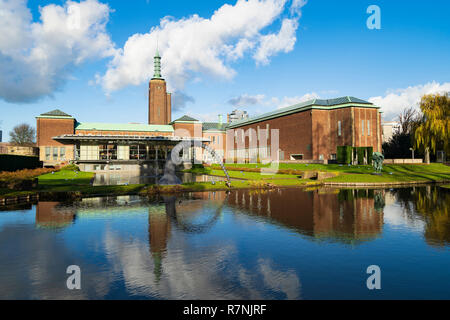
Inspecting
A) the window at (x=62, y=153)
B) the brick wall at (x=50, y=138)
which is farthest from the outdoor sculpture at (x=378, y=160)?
the window at (x=62, y=153)

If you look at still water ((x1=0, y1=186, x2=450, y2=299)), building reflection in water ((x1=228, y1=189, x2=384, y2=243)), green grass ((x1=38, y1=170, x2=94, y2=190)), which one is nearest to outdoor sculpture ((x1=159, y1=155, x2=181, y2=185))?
building reflection in water ((x1=228, y1=189, x2=384, y2=243))

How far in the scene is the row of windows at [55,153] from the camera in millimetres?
64625

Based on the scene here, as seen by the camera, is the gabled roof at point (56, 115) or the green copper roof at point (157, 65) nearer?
the gabled roof at point (56, 115)

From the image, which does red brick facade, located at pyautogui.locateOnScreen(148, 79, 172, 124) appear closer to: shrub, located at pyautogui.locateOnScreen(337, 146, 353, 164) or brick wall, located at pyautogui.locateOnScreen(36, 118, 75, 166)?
brick wall, located at pyautogui.locateOnScreen(36, 118, 75, 166)

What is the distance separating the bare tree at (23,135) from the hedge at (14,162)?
48.9 meters

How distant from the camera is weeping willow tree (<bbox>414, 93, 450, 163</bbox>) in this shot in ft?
137

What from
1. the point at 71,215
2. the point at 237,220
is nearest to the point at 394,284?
the point at 237,220

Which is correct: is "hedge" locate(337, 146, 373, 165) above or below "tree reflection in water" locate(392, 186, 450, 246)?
above

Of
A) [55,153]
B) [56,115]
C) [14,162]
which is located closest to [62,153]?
[55,153]

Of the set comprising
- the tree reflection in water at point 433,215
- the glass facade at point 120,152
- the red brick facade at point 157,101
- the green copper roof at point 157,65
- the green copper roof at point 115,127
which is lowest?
the tree reflection in water at point 433,215

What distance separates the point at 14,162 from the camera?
123ft

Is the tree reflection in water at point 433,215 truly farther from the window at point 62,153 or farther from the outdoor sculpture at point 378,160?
the window at point 62,153

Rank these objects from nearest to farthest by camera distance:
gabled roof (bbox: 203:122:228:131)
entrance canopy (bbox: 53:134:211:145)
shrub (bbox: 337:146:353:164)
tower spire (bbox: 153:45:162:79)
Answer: entrance canopy (bbox: 53:134:211:145) < shrub (bbox: 337:146:353:164) < tower spire (bbox: 153:45:162:79) < gabled roof (bbox: 203:122:228:131)

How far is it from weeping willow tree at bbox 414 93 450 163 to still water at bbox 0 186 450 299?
34.3m
